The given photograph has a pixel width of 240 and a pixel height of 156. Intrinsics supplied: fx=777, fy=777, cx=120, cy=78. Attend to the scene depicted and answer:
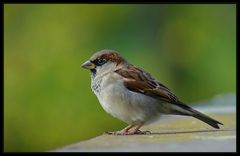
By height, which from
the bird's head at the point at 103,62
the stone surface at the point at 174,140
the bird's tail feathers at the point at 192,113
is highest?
the bird's head at the point at 103,62

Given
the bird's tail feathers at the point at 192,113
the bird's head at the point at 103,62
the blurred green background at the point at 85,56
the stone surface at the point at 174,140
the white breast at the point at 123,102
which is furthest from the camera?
the blurred green background at the point at 85,56

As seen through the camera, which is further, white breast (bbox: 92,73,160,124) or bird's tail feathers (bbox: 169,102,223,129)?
white breast (bbox: 92,73,160,124)

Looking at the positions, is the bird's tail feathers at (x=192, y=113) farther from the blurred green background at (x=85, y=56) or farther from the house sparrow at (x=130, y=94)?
the blurred green background at (x=85, y=56)

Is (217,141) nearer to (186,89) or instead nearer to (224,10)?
(186,89)

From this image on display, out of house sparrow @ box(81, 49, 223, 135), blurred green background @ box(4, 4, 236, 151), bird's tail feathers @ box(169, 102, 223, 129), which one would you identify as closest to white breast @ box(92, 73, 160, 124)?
house sparrow @ box(81, 49, 223, 135)

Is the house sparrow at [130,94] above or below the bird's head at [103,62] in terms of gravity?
below

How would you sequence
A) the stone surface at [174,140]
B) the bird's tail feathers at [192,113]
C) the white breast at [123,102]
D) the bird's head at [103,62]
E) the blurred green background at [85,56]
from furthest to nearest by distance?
1. the blurred green background at [85,56]
2. the bird's head at [103,62]
3. the white breast at [123,102]
4. the bird's tail feathers at [192,113]
5. the stone surface at [174,140]

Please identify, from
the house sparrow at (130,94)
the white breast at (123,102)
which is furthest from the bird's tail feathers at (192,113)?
the white breast at (123,102)

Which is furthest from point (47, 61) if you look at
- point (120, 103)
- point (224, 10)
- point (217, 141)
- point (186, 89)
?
point (217, 141)

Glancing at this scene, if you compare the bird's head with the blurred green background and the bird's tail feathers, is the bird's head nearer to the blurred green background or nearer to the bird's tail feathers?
the bird's tail feathers
